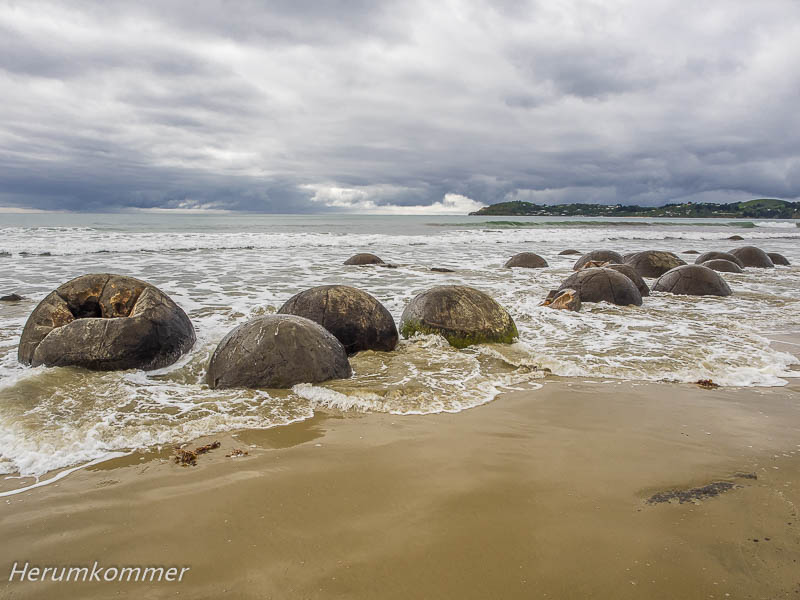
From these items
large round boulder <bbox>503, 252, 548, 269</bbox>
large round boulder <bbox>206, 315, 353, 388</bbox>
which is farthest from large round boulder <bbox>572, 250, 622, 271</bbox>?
large round boulder <bbox>206, 315, 353, 388</bbox>

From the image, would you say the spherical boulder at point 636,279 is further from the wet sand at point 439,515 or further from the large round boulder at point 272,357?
the large round boulder at point 272,357

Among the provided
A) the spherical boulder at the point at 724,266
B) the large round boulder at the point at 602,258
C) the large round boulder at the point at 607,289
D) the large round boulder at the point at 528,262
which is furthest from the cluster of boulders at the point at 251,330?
the spherical boulder at the point at 724,266

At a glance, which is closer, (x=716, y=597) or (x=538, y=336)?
(x=716, y=597)

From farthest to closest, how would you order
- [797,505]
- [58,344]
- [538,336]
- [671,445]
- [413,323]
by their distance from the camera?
[538,336], [413,323], [58,344], [671,445], [797,505]

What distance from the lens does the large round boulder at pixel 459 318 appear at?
6.05m

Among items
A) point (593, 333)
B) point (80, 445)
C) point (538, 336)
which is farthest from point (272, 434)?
point (593, 333)

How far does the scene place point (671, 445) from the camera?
3303mm

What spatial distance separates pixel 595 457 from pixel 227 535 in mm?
2226

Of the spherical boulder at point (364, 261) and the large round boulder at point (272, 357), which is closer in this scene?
the large round boulder at point (272, 357)

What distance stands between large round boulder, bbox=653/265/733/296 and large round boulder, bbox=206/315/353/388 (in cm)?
877

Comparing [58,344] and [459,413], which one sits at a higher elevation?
[58,344]

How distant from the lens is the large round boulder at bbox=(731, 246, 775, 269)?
15.9 meters

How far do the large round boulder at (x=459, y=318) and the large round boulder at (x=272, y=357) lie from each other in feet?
6.13

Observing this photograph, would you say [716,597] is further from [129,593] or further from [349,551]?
[129,593]
